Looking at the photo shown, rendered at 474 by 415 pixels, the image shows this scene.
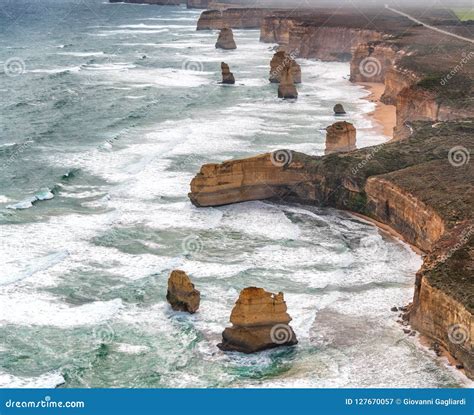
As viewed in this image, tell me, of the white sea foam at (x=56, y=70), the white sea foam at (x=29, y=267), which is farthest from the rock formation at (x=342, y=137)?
the white sea foam at (x=56, y=70)

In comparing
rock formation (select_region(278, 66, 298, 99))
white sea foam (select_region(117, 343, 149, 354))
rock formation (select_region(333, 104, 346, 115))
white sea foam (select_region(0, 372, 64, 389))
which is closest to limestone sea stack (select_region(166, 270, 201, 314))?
white sea foam (select_region(117, 343, 149, 354))

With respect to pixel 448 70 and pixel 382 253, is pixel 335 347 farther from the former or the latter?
pixel 448 70

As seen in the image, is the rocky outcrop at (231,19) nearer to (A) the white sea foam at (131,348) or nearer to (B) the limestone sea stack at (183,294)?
(B) the limestone sea stack at (183,294)

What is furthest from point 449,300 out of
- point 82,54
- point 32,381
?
point 82,54

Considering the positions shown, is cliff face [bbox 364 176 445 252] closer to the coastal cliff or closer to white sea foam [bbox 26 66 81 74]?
the coastal cliff

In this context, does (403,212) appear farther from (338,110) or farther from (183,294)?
(338,110)

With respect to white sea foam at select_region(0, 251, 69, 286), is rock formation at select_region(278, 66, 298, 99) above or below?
above
